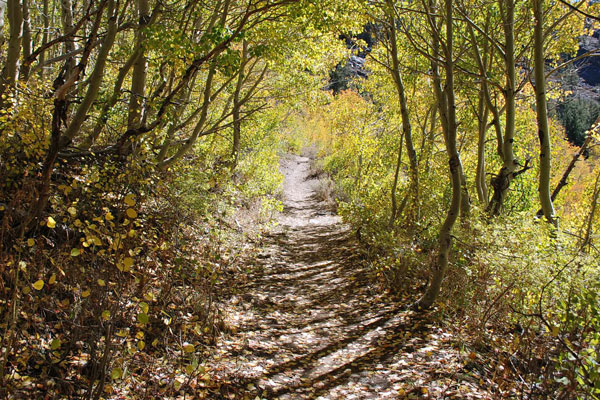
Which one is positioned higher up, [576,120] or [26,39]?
[26,39]

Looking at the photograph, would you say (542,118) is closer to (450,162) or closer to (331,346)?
(450,162)

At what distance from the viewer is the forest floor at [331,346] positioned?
3.45 metres

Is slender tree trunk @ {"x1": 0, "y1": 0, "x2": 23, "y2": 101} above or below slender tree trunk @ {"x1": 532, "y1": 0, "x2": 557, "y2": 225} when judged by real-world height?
above

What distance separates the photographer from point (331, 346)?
4414mm

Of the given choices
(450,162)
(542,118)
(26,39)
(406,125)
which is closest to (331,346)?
(450,162)

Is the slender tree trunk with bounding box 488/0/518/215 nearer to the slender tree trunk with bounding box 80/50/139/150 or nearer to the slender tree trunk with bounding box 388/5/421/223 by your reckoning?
the slender tree trunk with bounding box 388/5/421/223

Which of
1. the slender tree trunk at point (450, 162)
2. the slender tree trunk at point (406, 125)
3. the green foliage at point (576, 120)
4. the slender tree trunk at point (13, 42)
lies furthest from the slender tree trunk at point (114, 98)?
the green foliage at point (576, 120)

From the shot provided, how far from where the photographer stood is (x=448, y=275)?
5.53 metres

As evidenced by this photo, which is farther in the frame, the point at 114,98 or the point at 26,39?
the point at 26,39

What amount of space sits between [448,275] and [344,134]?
876 centimetres

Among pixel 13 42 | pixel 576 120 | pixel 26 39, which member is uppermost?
pixel 26 39

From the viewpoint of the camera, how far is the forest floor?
3.45 meters

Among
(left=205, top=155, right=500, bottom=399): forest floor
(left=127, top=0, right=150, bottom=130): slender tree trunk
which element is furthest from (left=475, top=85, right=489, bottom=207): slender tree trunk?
(left=127, top=0, right=150, bottom=130): slender tree trunk

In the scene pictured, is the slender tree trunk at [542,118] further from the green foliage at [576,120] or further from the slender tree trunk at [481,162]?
the green foliage at [576,120]
